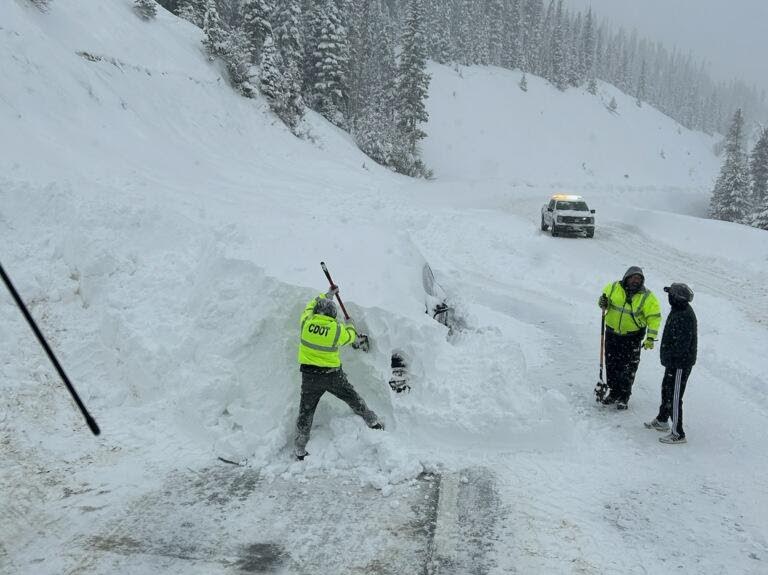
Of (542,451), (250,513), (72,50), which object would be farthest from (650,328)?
(72,50)

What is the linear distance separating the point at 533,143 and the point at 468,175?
15.3 metres

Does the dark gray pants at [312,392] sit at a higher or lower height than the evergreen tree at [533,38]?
lower

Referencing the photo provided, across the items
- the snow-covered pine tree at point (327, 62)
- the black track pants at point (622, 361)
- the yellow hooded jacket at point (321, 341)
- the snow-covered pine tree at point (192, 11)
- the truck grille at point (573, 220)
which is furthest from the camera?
the snow-covered pine tree at point (327, 62)

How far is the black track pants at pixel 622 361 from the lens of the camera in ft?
24.1

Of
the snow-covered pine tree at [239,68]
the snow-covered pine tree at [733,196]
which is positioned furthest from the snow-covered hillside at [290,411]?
the snow-covered pine tree at [733,196]

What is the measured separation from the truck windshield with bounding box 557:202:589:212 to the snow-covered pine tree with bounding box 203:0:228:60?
59.4 ft

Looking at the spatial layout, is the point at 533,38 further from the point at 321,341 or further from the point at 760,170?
the point at 321,341

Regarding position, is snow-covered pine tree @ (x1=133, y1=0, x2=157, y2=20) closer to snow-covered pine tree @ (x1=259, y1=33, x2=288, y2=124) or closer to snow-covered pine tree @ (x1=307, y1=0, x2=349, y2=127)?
snow-covered pine tree @ (x1=259, y1=33, x2=288, y2=124)

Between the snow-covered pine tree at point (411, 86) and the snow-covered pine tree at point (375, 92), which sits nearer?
the snow-covered pine tree at point (375, 92)

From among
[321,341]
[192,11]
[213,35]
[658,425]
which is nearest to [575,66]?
[192,11]

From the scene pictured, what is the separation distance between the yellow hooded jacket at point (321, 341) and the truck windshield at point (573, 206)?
18087 millimetres

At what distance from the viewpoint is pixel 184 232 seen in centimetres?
912

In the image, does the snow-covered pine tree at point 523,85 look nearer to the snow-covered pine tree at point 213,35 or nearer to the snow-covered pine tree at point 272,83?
the snow-covered pine tree at point 272,83

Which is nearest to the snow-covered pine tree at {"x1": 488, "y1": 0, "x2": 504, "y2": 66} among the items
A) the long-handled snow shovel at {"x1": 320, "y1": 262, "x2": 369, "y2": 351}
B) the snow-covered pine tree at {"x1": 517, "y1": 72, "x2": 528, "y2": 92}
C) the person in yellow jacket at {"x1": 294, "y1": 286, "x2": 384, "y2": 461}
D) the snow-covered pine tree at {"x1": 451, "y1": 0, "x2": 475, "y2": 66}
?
the snow-covered pine tree at {"x1": 451, "y1": 0, "x2": 475, "y2": 66}
